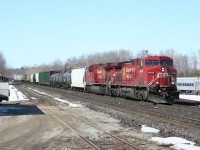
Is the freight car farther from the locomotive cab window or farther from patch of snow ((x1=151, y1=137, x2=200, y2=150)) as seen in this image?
patch of snow ((x1=151, y1=137, x2=200, y2=150))

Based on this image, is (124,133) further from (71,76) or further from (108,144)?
(71,76)

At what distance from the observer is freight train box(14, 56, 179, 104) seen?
2531cm

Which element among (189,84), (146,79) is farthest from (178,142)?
(189,84)

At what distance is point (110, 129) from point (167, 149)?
4314 mm

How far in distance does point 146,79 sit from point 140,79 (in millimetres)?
1157

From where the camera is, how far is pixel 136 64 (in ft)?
93.3

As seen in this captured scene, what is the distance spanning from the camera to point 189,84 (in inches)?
1895

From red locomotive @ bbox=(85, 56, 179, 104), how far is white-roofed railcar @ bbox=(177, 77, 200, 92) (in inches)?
610

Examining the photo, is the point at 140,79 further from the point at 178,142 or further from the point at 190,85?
the point at 190,85

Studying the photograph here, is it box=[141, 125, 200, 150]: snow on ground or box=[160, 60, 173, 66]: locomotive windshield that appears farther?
box=[160, 60, 173, 66]: locomotive windshield

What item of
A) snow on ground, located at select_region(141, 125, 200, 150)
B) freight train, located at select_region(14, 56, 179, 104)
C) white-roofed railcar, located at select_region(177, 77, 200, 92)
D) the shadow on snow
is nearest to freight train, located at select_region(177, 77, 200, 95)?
white-roofed railcar, located at select_region(177, 77, 200, 92)

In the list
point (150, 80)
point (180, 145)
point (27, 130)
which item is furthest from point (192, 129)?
point (150, 80)

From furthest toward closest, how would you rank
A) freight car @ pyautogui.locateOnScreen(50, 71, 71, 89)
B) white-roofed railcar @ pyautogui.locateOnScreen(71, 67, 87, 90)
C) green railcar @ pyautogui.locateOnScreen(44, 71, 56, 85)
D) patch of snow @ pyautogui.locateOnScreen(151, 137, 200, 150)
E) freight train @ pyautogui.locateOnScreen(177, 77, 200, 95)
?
1. green railcar @ pyautogui.locateOnScreen(44, 71, 56, 85)
2. freight car @ pyautogui.locateOnScreen(50, 71, 71, 89)
3. white-roofed railcar @ pyautogui.locateOnScreen(71, 67, 87, 90)
4. freight train @ pyautogui.locateOnScreen(177, 77, 200, 95)
5. patch of snow @ pyautogui.locateOnScreen(151, 137, 200, 150)

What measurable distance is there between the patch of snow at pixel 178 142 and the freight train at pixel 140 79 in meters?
13.9
